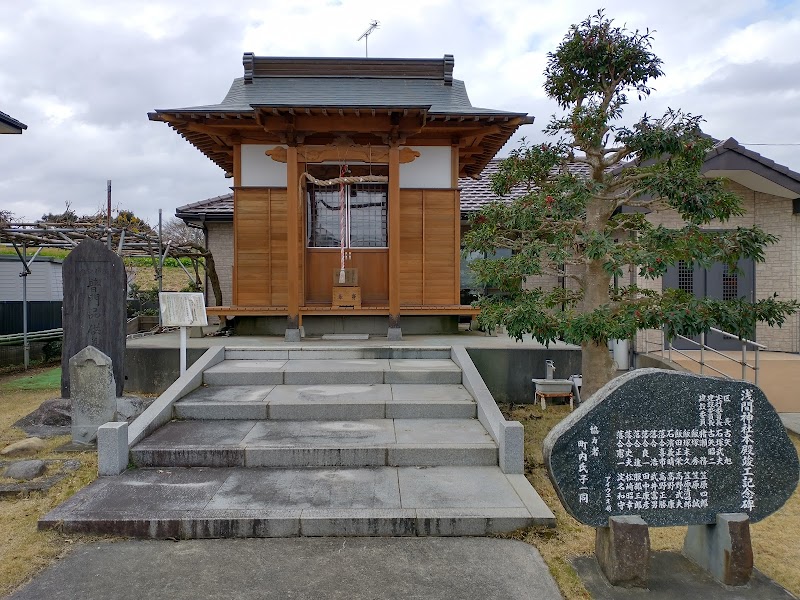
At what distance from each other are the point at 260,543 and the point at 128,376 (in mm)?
5586

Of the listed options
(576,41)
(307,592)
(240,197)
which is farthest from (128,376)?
(576,41)

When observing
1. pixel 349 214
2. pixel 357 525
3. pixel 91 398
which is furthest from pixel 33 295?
pixel 357 525

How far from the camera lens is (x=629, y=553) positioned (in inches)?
133

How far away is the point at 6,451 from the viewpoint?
5930 millimetres

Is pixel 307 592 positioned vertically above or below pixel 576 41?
below

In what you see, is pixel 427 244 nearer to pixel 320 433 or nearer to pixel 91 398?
pixel 320 433

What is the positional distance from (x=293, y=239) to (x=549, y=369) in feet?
15.7

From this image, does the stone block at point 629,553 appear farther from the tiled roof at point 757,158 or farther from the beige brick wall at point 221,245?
the beige brick wall at point 221,245

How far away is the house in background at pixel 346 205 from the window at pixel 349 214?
0.8 inches

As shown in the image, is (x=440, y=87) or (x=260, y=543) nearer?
(x=260, y=543)

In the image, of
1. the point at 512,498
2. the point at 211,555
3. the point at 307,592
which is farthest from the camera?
the point at 512,498

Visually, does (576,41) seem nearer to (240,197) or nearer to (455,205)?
(455,205)

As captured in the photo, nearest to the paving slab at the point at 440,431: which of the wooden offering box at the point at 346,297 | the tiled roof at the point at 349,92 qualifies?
the wooden offering box at the point at 346,297

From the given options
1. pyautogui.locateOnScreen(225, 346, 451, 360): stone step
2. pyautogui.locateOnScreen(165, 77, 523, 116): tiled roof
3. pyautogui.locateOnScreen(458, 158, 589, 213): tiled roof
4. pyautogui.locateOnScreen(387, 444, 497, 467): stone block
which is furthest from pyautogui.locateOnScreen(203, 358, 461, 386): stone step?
Result: pyautogui.locateOnScreen(458, 158, 589, 213): tiled roof
